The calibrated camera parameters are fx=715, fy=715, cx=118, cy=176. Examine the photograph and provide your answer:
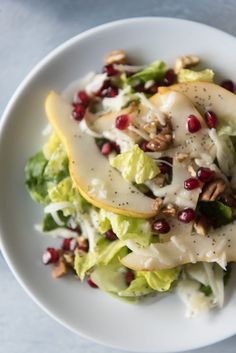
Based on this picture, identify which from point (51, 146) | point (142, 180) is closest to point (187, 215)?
point (142, 180)

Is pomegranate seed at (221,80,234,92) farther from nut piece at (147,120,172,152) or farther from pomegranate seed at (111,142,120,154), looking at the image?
pomegranate seed at (111,142,120,154)

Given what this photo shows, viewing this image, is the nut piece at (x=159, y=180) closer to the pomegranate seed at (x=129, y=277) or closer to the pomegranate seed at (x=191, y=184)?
the pomegranate seed at (x=191, y=184)

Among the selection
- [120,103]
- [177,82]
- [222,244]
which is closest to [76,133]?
[120,103]

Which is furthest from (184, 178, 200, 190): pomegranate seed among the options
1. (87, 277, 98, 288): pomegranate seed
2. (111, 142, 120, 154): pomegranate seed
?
(87, 277, 98, 288): pomegranate seed

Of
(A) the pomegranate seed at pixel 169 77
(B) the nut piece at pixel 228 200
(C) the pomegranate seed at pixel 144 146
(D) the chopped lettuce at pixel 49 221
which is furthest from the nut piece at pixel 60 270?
(A) the pomegranate seed at pixel 169 77

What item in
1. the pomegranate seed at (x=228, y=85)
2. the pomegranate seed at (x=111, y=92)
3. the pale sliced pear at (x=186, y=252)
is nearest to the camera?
the pale sliced pear at (x=186, y=252)

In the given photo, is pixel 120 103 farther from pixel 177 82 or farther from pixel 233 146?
pixel 233 146
